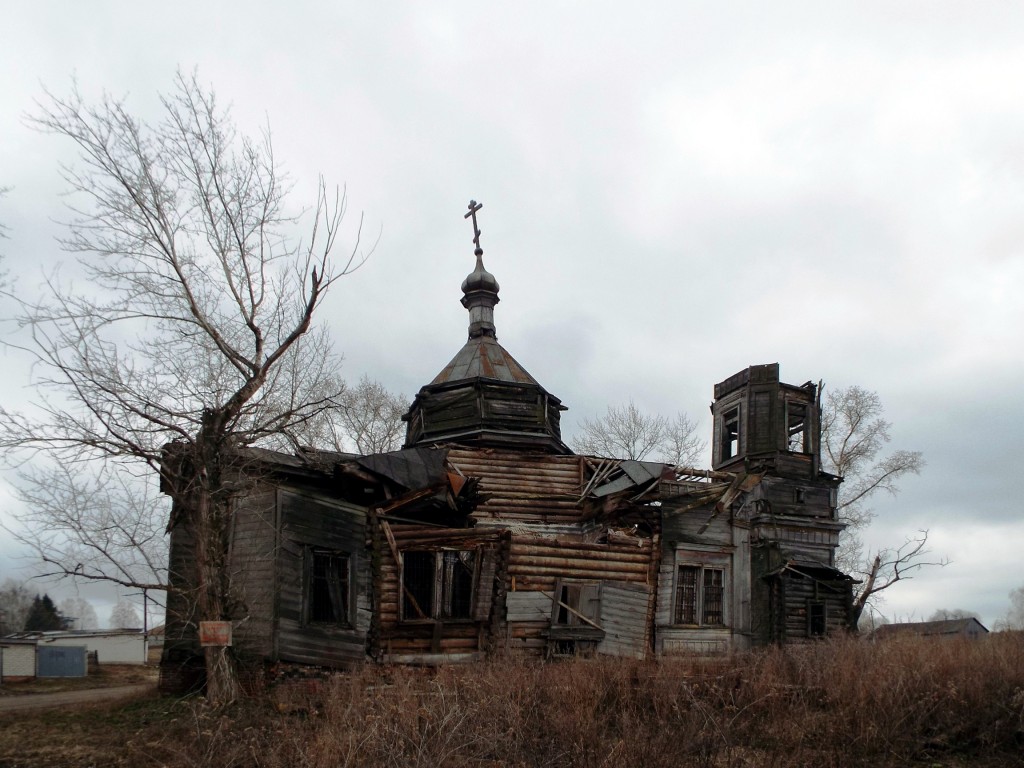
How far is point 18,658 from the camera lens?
→ 3000 cm

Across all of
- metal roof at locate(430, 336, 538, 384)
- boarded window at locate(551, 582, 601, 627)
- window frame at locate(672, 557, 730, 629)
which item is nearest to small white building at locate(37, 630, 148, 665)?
metal roof at locate(430, 336, 538, 384)

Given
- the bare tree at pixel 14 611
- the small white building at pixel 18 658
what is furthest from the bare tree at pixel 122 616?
the small white building at pixel 18 658

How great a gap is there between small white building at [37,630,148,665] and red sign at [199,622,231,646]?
27.1 meters

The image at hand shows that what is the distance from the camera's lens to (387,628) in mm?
16359

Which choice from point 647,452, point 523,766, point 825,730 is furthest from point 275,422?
point 647,452

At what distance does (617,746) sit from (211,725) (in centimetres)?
557

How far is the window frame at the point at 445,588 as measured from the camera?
55.3 feet

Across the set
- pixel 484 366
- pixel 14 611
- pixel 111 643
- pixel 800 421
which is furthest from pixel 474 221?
pixel 14 611

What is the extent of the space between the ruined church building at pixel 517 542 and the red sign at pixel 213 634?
528 mm

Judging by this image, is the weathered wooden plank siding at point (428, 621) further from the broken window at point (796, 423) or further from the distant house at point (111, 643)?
the distant house at point (111, 643)

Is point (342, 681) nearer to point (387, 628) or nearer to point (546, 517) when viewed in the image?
point (387, 628)

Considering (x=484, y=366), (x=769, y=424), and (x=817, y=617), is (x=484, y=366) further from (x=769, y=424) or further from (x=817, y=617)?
(x=817, y=617)

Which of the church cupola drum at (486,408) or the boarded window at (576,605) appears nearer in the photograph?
the boarded window at (576,605)

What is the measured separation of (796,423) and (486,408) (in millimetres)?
9830
